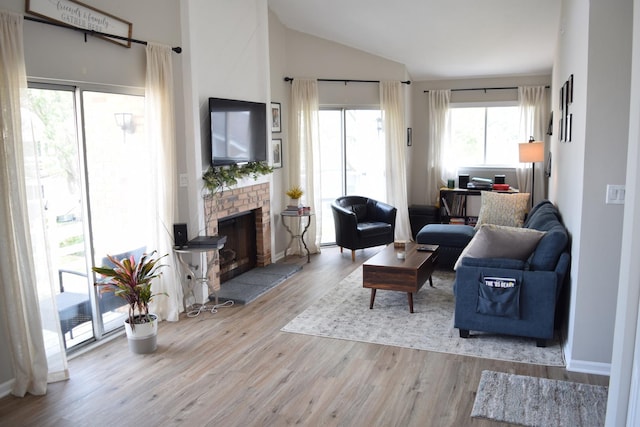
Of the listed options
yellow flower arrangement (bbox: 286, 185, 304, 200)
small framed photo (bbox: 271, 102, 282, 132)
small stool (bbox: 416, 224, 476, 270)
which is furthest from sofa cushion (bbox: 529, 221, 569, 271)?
small framed photo (bbox: 271, 102, 282, 132)

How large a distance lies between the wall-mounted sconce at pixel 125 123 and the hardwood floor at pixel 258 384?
175cm

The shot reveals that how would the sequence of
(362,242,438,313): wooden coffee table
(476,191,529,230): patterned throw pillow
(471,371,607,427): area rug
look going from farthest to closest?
(476,191,529,230): patterned throw pillow, (362,242,438,313): wooden coffee table, (471,371,607,427): area rug

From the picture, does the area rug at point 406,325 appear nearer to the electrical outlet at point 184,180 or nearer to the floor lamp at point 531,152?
the electrical outlet at point 184,180

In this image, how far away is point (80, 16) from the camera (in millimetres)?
4062

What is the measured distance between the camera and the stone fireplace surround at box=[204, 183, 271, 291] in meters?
5.58

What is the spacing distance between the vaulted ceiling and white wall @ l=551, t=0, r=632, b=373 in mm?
2258

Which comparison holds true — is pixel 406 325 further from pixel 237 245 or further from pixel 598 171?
pixel 237 245

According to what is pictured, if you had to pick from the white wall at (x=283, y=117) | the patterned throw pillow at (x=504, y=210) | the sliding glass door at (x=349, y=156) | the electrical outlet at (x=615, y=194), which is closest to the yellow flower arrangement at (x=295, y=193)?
the white wall at (x=283, y=117)

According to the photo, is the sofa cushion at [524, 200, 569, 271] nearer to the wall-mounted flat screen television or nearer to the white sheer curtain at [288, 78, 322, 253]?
the wall-mounted flat screen television

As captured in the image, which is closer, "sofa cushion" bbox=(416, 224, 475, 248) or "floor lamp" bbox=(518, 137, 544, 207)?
"sofa cushion" bbox=(416, 224, 475, 248)

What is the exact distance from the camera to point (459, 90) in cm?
884

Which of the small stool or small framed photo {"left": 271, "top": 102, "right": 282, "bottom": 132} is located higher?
small framed photo {"left": 271, "top": 102, "right": 282, "bottom": 132}

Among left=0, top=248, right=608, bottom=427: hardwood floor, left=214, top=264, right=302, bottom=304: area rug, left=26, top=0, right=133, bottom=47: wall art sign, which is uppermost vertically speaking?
left=26, top=0, right=133, bottom=47: wall art sign

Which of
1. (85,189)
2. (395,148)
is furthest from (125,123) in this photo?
(395,148)
